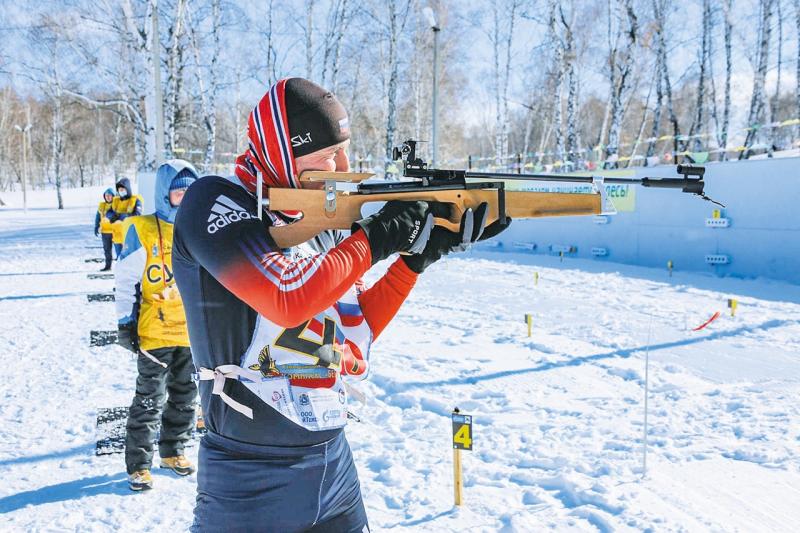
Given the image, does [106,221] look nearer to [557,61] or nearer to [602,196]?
[602,196]

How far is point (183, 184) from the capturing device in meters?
3.70

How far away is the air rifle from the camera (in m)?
1.51

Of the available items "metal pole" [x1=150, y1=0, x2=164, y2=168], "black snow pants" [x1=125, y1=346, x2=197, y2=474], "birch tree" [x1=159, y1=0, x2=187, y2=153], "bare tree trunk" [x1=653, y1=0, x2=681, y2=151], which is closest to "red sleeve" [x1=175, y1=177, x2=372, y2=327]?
"black snow pants" [x1=125, y1=346, x2=197, y2=474]

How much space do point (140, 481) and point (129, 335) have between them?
2.93 ft

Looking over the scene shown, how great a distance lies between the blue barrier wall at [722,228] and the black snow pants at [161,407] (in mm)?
11381

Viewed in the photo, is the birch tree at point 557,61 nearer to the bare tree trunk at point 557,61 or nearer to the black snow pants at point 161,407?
the bare tree trunk at point 557,61

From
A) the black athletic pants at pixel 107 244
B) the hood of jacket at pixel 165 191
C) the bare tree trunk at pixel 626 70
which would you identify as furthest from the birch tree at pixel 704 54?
the hood of jacket at pixel 165 191

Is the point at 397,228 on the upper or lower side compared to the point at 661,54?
lower

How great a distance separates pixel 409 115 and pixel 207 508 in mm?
33576

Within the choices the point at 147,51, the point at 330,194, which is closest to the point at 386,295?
the point at 330,194

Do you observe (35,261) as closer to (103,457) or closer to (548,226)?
(103,457)

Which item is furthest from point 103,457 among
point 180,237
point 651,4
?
point 651,4

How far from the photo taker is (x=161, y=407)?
3.71m

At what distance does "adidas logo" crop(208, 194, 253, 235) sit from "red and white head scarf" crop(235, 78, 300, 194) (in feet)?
0.52
